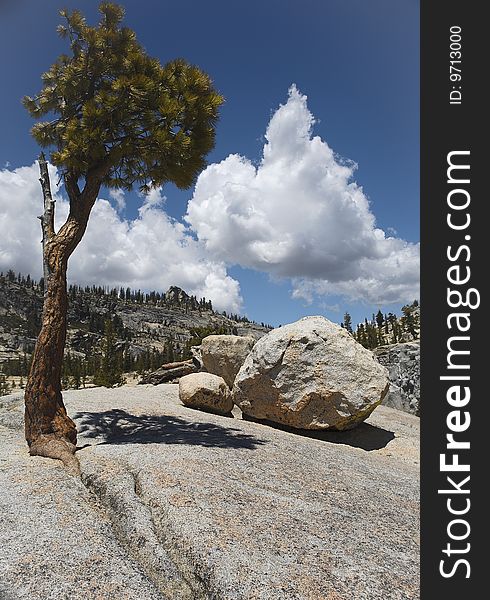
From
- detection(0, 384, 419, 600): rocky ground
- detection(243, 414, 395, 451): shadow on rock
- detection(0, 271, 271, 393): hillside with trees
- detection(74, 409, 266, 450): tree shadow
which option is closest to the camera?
detection(0, 384, 419, 600): rocky ground

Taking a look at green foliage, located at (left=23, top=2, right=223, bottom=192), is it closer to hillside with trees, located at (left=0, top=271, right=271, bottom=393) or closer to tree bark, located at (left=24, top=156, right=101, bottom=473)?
tree bark, located at (left=24, top=156, right=101, bottom=473)

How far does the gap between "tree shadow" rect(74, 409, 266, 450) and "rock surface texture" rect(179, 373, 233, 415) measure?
226 centimetres

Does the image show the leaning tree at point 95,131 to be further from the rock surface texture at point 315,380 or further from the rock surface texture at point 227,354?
the rock surface texture at point 227,354

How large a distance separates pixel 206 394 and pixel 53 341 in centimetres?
704

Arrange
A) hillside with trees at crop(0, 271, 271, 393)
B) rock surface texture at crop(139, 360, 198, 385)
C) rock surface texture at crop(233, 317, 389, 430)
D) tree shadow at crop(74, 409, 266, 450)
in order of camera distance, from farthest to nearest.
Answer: hillside with trees at crop(0, 271, 271, 393)
rock surface texture at crop(139, 360, 198, 385)
rock surface texture at crop(233, 317, 389, 430)
tree shadow at crop(74, 409, 266, 450)

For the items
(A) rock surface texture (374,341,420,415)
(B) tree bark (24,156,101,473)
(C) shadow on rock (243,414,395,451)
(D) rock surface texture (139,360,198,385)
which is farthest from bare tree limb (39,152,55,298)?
(A) rock surface texture (374,341,420,415)

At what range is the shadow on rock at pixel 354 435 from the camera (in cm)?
1395

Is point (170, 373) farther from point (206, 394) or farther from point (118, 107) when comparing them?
point (118, 107)

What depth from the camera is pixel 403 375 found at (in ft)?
78.7

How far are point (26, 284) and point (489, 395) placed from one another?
210m

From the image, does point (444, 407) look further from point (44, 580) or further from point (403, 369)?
point (403, 369)

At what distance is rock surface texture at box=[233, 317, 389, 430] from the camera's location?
13781mm

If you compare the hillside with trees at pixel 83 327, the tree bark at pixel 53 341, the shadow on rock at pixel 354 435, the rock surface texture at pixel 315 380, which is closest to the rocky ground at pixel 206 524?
the tree bark at pixel 53 341

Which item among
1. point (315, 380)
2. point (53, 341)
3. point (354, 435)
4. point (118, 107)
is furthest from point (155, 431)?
point (118, 107)
